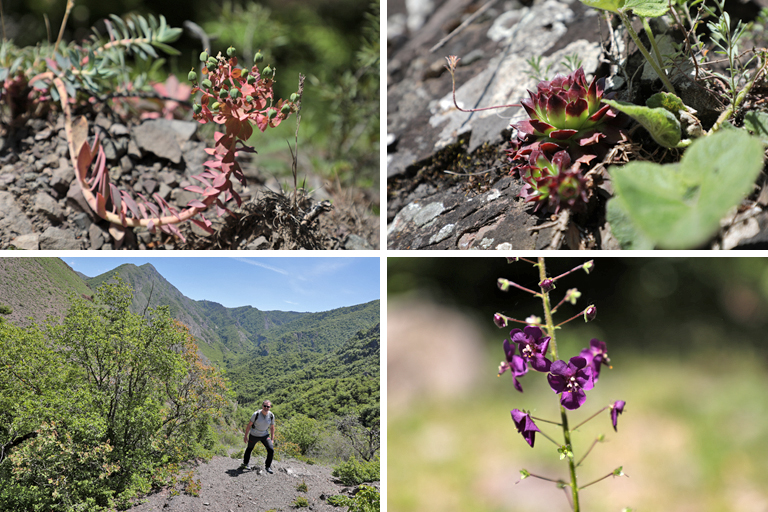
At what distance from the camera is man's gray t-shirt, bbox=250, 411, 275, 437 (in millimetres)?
1883

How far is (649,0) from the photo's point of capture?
1.08 m

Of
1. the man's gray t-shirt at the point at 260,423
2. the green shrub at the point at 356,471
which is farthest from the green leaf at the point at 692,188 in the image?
Answer: the man's gray t-shirt at the point at 260,423

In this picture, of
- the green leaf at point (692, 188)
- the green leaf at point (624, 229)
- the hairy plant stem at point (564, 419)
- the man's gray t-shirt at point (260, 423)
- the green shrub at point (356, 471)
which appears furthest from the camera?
the man's gray t-shirt at point (260, 423)

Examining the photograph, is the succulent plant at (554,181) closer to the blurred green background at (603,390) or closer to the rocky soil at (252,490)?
the blurred green background at (603,390)

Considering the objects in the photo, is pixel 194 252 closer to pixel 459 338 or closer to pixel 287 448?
pixel 287 448

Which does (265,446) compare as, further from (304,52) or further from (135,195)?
(304,52)

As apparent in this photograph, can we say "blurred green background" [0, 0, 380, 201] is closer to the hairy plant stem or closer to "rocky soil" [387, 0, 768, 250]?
"rocky soil" [387, 0, 768, 250]

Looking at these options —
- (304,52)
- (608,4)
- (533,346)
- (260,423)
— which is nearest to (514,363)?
(533,346)

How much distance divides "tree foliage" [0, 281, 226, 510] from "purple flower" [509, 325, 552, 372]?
1665 millimetres

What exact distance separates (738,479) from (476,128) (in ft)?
5.12

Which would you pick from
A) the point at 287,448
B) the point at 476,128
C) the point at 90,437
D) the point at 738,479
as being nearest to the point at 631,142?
the point at 476,128

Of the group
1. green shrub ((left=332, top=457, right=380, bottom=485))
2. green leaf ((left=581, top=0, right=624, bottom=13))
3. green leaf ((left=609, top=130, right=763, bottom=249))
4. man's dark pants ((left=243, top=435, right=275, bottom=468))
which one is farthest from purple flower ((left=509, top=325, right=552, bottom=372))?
man's dark pants ((left=243, top=435, right=275, bottom=468))

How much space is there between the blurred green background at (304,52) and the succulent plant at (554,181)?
3.19ft

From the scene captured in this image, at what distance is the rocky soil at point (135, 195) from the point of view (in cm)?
149
